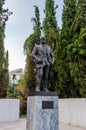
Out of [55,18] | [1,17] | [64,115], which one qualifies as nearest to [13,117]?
[64,115]

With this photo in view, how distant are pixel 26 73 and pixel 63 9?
671 centimetres

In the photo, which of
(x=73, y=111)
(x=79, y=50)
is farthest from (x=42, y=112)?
(x=79, y=50)

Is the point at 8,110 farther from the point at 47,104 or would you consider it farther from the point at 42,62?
the point at 47,104

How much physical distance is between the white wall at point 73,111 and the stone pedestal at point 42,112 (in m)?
4.39

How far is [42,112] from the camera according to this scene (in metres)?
7.81

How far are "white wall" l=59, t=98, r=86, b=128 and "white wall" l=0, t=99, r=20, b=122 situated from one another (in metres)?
2.57

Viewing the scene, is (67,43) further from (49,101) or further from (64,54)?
(49,101)

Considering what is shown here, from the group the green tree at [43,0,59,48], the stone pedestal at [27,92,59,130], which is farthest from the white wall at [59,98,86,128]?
the green tree at [43,0,59,48]

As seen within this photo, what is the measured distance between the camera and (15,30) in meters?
14.6

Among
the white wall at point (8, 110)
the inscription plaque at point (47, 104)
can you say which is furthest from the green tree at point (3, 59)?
the inscription plaque at point (47, 104)

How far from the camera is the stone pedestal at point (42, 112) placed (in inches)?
305

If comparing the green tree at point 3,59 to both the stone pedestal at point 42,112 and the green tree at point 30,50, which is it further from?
the stone pedestal at point 42,112

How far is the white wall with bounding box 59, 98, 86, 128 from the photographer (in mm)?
12283

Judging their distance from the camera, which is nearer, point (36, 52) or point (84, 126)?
point (36, 52)
